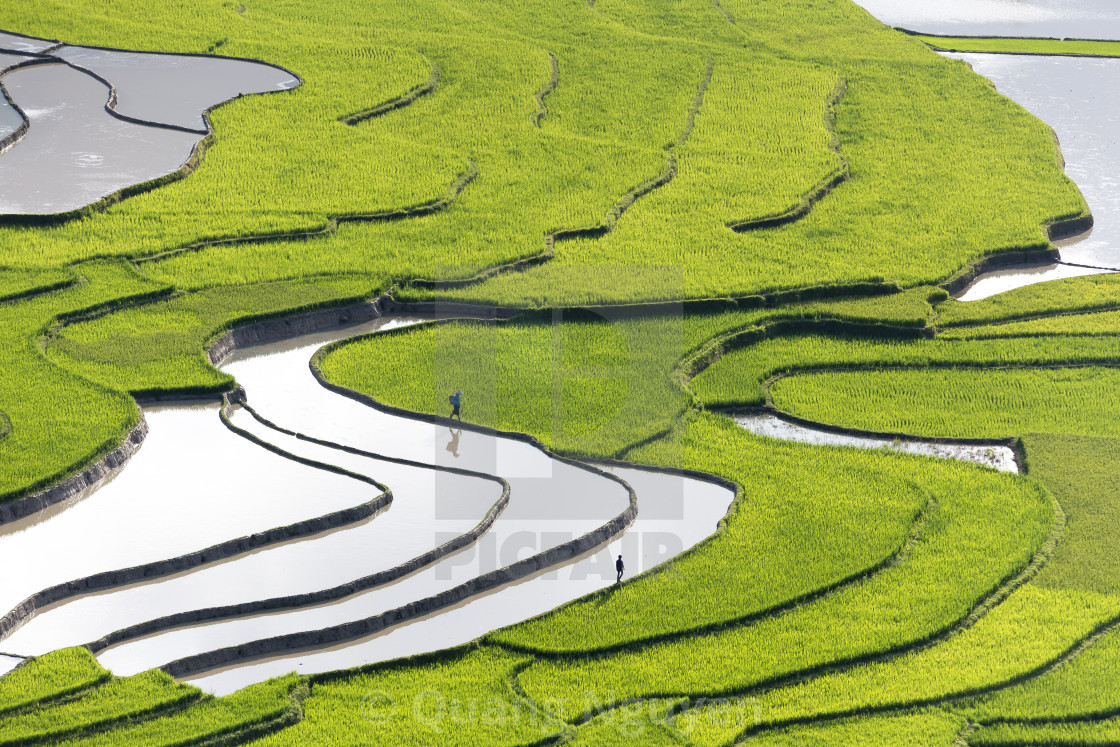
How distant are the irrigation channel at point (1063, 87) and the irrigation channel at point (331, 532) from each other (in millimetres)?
12112

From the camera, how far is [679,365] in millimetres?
23406

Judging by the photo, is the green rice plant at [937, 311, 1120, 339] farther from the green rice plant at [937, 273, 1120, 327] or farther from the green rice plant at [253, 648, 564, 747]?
the green rice plant at [253, 648, 564, 747]

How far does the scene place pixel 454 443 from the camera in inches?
792

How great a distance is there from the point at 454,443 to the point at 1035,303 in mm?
12767

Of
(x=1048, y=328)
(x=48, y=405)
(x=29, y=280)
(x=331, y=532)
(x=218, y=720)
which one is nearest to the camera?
(x=218, y=720)

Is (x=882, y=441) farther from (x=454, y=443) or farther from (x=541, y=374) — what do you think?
(x=454, y=443)

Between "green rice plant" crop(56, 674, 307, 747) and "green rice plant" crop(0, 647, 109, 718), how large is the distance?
0.70 meters

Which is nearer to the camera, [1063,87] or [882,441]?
[882,441]

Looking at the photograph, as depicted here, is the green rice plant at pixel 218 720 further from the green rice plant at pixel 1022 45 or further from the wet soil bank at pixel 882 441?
the green rice plant at pixel 1022 45

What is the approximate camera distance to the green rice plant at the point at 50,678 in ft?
45.9

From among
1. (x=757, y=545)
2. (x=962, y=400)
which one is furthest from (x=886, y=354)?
(x=757, y=545)

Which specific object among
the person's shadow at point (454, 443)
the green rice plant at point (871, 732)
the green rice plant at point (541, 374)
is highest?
the green rice plant at point (541, 374)

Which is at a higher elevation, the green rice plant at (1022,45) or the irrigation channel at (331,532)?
the green rice plant at (1022,45)

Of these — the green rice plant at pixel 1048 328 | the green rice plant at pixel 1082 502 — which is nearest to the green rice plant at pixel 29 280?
the green rice plant at pixel 1048 328
